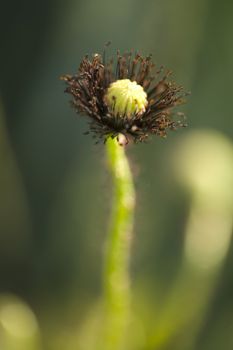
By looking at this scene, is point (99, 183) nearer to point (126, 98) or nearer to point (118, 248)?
point (118, 248)

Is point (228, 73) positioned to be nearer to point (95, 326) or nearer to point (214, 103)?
point (214, 103)

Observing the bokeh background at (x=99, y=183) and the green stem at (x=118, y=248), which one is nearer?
the green stem at (x=118, y=248)

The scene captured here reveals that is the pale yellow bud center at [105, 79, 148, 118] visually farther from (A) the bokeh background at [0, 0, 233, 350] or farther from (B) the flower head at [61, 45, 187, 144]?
(A) the bokeh background at [0, 0, 233, 350]

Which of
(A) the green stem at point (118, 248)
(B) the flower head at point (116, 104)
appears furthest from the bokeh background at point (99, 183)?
(B) the flower head at point (116, 104)

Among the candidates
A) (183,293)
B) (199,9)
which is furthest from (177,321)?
(199,9)

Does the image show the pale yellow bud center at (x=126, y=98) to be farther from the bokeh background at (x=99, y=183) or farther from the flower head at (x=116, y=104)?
the bokeh background at (x=99, y=183)

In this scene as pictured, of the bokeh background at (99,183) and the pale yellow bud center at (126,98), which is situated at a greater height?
the pale yellow bud center at (126,98)
